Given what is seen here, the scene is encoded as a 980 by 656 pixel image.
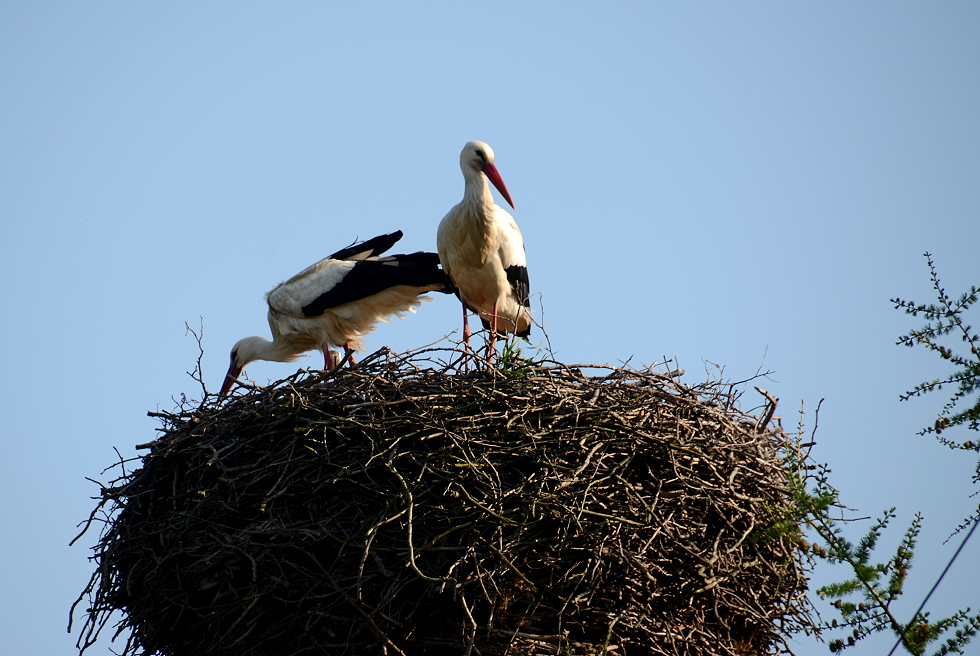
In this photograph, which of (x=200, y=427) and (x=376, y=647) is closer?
(x=376, y=647)

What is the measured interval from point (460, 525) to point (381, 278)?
3501 mm

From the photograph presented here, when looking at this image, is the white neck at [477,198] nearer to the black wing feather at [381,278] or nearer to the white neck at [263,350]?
the black wing feather at [381,278]

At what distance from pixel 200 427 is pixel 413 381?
3.35ft

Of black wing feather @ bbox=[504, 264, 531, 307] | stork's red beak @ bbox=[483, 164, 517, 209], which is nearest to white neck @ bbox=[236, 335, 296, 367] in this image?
black wing feather @ bbox=[504, 264, 531, 307]

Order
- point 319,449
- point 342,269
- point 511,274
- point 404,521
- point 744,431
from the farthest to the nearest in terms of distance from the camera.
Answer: point 342,269 → point 511,274 → point 744,431 → point 319,449 → point 404,521

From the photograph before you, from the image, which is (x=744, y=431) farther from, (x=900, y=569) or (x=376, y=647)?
(x=376, y=647)

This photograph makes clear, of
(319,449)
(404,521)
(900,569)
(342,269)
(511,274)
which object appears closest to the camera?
(900,569)

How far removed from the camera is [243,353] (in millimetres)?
7773

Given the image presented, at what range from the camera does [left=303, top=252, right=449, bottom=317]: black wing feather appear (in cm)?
680

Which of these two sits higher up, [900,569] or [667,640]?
[900,569]

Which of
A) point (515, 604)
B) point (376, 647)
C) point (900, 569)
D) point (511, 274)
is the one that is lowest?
point (376, 647)

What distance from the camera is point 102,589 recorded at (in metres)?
4.25

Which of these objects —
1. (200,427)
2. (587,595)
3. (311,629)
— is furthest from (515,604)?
(200,427)

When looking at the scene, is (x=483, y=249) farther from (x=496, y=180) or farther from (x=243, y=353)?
(x=243, y=353)
